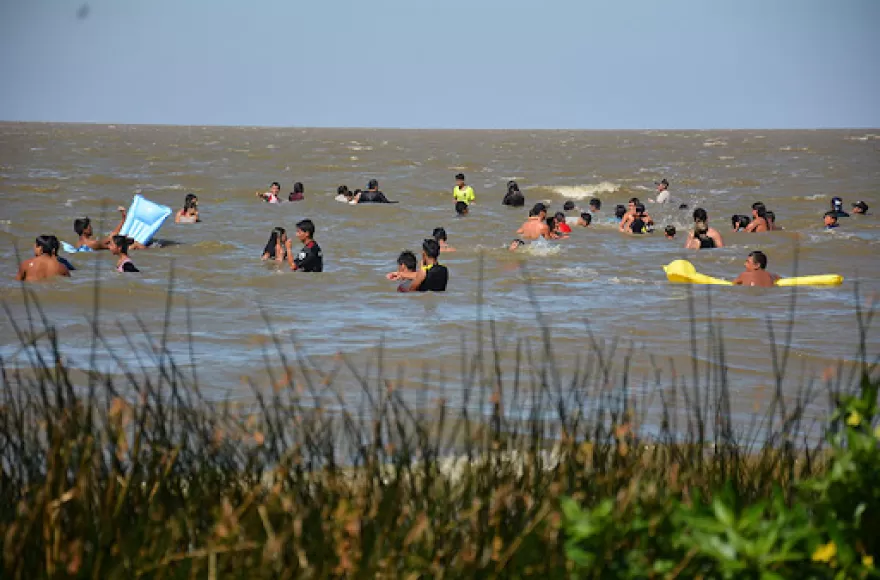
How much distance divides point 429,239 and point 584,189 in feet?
90.9

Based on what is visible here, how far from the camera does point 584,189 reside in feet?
140

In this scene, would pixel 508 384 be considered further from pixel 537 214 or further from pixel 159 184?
pixel 159 184

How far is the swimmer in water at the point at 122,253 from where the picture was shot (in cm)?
A: 1705

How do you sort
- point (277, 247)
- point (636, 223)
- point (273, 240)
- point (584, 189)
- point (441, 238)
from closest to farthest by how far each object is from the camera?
point (277, 247) < point (273, 240) < point (441, 238) < point (636, 223) < point (584, 189)

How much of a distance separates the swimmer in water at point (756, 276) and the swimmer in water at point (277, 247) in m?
7.48

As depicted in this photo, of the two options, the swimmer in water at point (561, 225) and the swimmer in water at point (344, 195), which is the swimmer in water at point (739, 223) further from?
the swimmer in water at point (344, 195)

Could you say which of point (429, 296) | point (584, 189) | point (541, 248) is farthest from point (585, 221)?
point (584, 189)

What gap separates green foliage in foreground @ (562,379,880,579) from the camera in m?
2.92

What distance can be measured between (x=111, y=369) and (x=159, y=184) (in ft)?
101

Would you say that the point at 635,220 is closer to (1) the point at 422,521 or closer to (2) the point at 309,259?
(2) the point at 309,259

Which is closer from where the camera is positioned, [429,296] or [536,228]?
[429,296]

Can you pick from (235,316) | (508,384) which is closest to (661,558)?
(508,384)

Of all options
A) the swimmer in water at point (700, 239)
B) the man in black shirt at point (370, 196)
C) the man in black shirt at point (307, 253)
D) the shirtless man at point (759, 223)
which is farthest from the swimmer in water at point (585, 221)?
the man in black shirt at point (307, 253)

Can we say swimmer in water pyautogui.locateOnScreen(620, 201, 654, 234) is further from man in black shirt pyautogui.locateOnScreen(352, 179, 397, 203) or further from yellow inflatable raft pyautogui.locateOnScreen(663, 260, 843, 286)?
man in black shirt pyautogui.locateOnScreen(352, 179, 397, 203)
